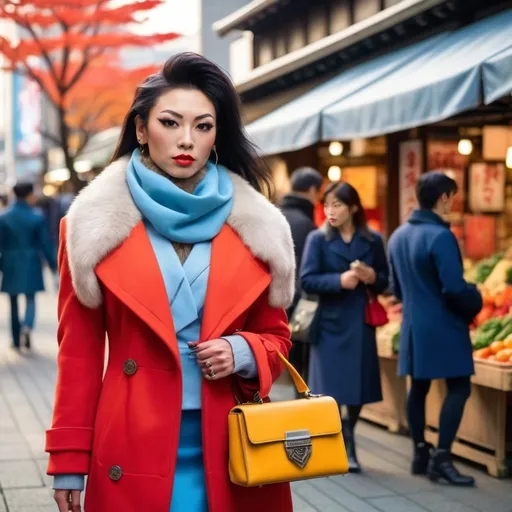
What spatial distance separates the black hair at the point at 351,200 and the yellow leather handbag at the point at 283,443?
4.18 m

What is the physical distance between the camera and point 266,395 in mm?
3059

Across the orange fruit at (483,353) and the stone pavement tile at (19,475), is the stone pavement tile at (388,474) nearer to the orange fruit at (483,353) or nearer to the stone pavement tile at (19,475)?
the orange fruit at (483,353)

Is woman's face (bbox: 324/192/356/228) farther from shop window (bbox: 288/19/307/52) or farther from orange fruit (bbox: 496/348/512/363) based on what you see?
shop window (bbox: 288/19/307/52)

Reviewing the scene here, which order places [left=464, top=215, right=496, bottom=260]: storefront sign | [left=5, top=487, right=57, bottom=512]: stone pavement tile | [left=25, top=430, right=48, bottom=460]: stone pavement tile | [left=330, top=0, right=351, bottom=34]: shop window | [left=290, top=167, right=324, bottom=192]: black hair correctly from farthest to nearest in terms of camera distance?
[left=330, top=0, right=351, bottom=34]: shop window → [left=464, top=215, right=496, bottom=260]: storefront sign → [left=290, top=167, right=324, bottom=192]: black hair → [left=25, top=430, right=48, bottom=460]: stone pavement tile → [left=5, top=487, right=57, bottom=512]: stone pavement tile

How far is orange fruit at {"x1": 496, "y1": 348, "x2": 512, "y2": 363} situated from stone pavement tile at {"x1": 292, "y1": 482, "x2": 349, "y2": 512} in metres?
1.58

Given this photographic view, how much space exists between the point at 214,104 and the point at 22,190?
33.6ft

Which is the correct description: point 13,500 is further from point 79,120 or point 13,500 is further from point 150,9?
point 79,120

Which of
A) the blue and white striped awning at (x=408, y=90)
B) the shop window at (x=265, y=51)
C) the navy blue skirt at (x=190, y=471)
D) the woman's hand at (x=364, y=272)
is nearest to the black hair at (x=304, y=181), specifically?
the blue and white striped awning at (x=408, y=90)

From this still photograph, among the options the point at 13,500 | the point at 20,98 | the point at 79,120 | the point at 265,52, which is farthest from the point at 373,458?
the point at 20,98

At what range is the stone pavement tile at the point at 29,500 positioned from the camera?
6191 mm

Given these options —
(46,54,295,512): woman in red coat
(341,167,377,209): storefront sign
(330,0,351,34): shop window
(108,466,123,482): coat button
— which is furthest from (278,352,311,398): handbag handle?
(330,0,351,34): shop window

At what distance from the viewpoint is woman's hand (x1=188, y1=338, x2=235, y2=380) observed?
2.90m

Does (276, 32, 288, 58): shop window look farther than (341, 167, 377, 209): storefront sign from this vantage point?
Yes

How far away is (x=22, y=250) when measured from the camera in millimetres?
13094
